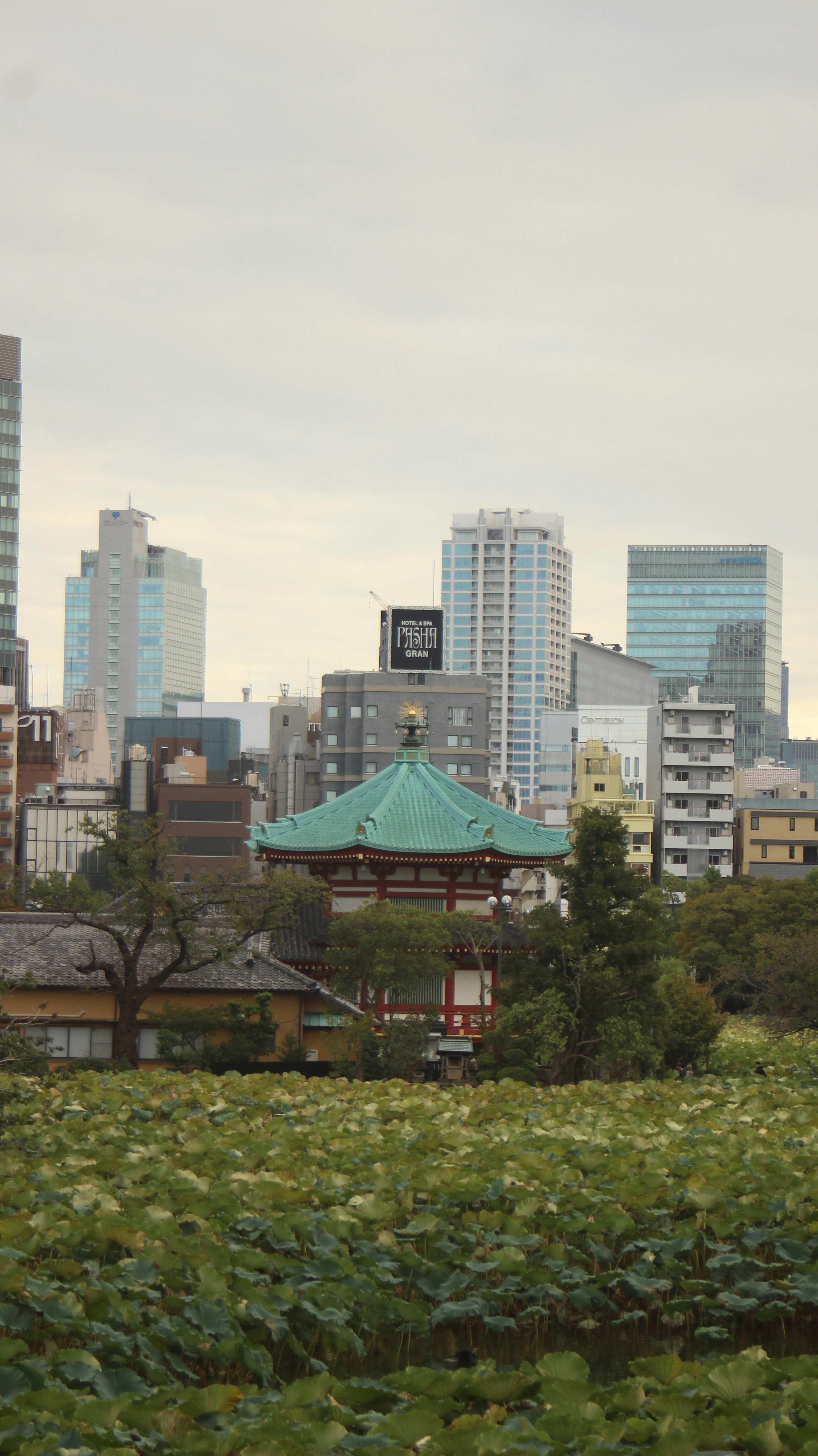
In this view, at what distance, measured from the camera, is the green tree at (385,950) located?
37250mm

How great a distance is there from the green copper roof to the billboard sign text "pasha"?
45.8 metres

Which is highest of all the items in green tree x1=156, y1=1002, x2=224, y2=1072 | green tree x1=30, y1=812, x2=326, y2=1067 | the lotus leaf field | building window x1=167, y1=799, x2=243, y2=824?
building window x1=167, y1=799, x2=243, y2=824

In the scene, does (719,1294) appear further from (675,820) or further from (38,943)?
(675,820)

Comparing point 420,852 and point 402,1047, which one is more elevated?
point 420,852

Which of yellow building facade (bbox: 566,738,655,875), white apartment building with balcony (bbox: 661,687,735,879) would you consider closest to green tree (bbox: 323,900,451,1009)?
yellow building facade (bbox: 566,738,655,875)

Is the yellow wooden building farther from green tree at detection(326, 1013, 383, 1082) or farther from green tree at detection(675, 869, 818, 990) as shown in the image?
green tree at detection(675, 869, 818, 990)

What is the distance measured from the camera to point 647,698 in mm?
184125

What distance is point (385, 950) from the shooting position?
123ft

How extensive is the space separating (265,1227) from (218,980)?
70.7ft

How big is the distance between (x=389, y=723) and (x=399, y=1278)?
78793 mm

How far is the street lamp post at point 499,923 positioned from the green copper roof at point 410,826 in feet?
4.51

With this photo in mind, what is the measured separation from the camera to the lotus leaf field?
9.49 m

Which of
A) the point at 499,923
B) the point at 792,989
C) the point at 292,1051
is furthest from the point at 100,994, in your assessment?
the point at 792,989

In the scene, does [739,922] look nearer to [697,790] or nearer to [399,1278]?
[697,790]
